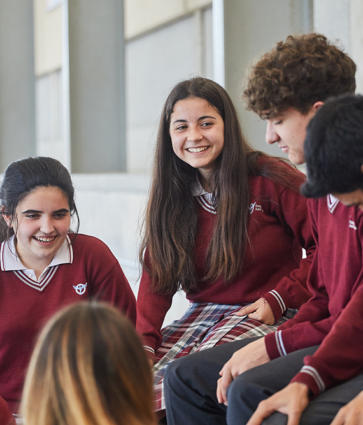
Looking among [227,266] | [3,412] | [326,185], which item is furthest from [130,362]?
[227,266]

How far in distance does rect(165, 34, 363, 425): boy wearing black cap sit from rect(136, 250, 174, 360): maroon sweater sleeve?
1.03 feet

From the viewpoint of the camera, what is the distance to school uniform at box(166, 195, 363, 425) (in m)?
1.28

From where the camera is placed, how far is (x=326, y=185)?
1.13 meters

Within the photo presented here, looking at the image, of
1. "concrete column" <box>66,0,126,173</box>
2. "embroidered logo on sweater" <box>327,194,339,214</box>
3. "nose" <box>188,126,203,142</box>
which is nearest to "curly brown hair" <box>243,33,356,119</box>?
"embroidered logo on sweater" <box>327,194,339,214</box>

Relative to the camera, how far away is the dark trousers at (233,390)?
123 cm

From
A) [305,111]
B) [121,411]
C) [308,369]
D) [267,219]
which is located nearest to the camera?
[121,411]

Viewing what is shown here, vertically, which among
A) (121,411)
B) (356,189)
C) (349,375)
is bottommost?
(349,375)

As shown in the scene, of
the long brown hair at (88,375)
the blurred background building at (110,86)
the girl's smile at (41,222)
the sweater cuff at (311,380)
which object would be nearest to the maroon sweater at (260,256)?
the girl's smile at (41,222)

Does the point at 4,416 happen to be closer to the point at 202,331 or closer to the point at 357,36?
the point at 202,331

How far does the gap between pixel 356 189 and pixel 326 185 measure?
0.07 m

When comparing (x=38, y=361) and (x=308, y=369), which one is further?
(x=308, y=369)

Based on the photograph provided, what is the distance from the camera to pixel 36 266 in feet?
6.64

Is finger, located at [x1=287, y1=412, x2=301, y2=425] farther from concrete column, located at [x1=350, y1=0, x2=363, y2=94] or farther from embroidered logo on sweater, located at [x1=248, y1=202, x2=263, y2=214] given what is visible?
concrete column, located at [x1=350, y1=0, x2=363, y2=94]

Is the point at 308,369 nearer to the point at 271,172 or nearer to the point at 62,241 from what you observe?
the point at 271,172
